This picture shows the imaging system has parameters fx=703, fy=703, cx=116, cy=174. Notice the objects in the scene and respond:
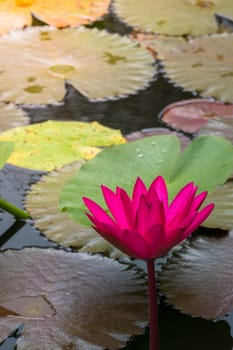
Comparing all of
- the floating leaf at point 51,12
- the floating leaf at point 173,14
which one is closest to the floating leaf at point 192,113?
the floating leaf at point 173,14

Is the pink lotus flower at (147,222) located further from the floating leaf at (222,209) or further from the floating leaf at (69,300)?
the floating leaf at (222,209)

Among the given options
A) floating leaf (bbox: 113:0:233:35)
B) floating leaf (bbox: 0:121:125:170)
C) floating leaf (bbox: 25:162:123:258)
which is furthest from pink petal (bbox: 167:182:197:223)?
floating leaf (bbox: 113:0:233:35)

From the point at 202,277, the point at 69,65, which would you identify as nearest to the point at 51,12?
the point at 69,65

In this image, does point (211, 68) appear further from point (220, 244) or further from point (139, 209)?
point (139, 209)

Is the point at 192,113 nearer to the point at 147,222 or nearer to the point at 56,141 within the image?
the point at 56,141

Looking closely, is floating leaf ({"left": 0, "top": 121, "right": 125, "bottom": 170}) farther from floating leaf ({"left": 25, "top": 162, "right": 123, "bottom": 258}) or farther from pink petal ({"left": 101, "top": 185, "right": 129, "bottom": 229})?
pink petal ({"left": 101, "top": 185, "right": 129, "bottom": 229})

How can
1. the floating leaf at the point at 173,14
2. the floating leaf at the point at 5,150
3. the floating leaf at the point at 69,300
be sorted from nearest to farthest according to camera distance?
the floating leaf at the point at 69,300, the floating leaf at the point at 5,150, the floating leaf at the point at 173,14

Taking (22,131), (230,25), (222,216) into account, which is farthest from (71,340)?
(230,25)
